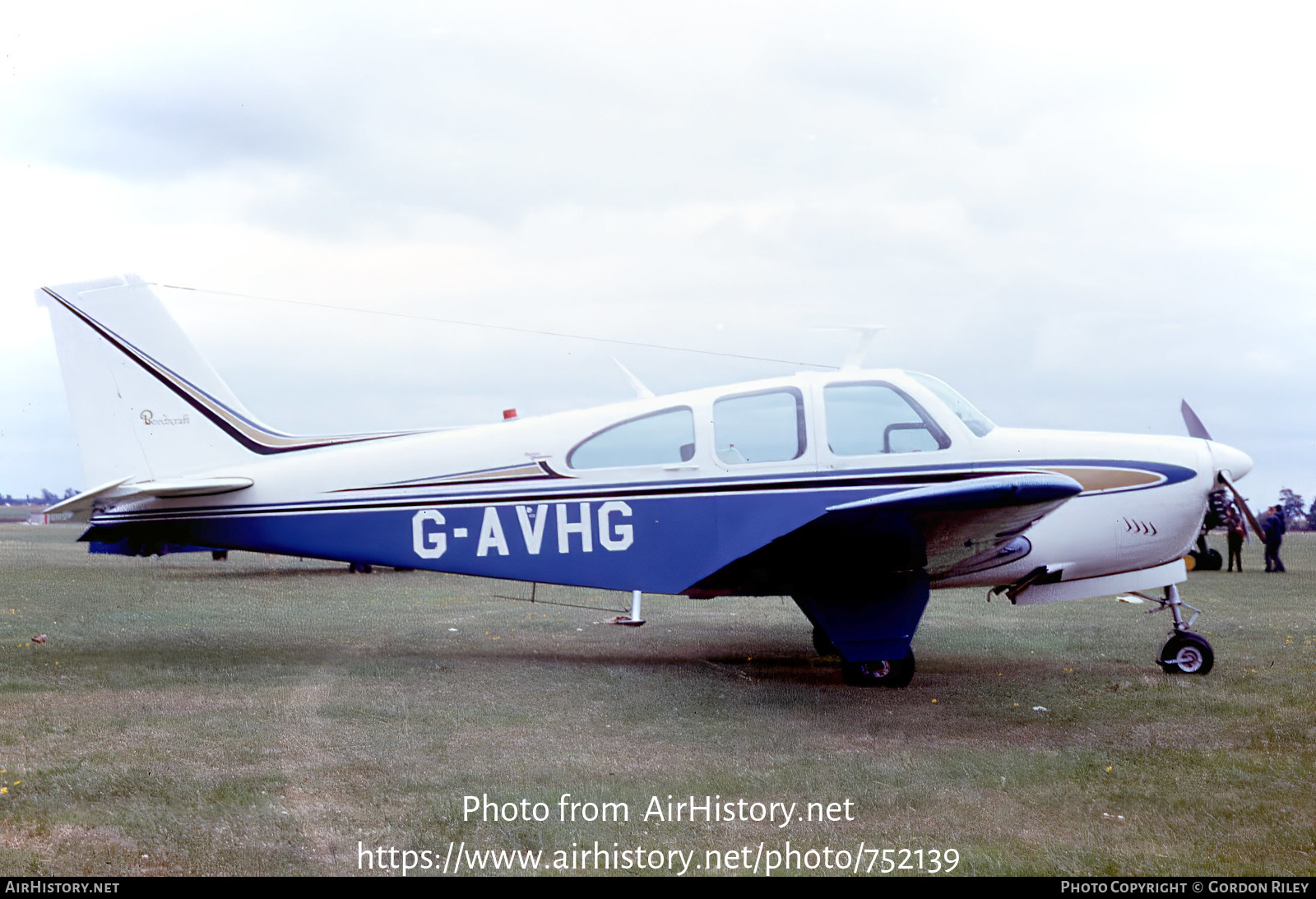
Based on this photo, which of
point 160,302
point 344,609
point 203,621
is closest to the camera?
point 160,302

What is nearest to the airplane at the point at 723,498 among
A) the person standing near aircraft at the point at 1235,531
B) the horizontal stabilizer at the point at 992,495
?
the person standing near aircraft at the point at 1235,531

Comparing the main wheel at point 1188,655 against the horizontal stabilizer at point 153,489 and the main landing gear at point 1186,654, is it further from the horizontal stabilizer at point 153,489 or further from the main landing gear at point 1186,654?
the horizontal stabilizer at point 153,489

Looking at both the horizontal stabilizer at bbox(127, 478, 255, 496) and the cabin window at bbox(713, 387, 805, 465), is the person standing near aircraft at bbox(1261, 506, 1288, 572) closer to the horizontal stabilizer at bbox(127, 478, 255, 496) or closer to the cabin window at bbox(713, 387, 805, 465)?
the cabin window at bbox(713, 387, 805, 465)

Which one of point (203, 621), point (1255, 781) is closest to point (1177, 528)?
point (1255, 781)

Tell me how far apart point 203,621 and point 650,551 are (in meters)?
5.68

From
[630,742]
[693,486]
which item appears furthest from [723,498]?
[630,742]

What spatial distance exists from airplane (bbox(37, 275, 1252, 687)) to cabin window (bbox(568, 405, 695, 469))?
0.05 feet

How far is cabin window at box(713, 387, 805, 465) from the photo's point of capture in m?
6.52

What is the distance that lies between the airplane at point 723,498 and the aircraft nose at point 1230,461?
0.02m

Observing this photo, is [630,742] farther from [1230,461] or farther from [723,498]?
[1230,461]

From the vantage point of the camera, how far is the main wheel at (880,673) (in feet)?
21.7

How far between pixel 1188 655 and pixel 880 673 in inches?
93.5
